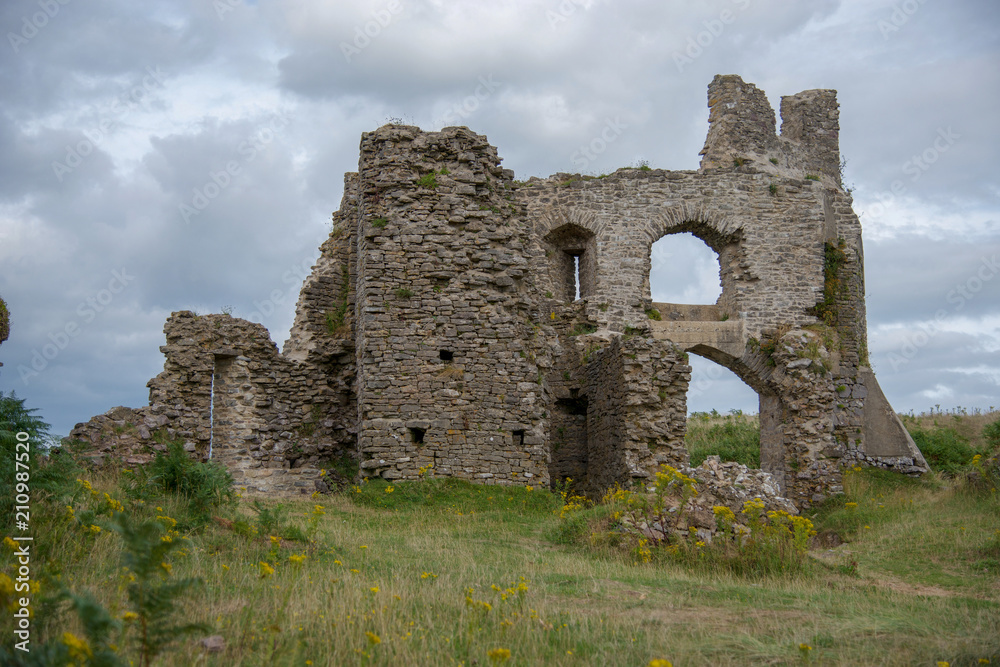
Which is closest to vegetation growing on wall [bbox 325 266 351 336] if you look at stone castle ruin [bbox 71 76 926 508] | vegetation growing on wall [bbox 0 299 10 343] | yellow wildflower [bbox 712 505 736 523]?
stone castle ruin [bbox 71 76 926 508]

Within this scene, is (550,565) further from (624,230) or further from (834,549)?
(624,230)

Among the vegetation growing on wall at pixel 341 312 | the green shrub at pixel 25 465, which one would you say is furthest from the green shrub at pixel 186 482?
the vegetation growing on wall at pixel 341 312

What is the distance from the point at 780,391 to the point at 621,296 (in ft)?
13.4

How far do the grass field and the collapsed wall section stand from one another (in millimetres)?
1789

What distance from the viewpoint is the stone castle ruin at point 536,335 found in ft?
39.0

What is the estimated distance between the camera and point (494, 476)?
11547mm

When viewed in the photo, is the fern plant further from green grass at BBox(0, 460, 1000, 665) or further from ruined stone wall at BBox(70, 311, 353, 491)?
ruined stone wall at BBox(70, 311, 353, 491)

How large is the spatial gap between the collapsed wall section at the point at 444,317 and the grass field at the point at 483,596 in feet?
5.87

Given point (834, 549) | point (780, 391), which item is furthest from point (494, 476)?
point (780, 391)

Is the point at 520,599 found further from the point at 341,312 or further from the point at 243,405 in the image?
the point at 341,312

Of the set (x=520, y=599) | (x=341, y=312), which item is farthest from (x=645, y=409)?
(x=520, y=599)

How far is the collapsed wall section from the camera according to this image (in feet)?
38.2

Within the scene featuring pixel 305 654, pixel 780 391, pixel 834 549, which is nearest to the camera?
pixel 305 654

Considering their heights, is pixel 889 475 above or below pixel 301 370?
below
